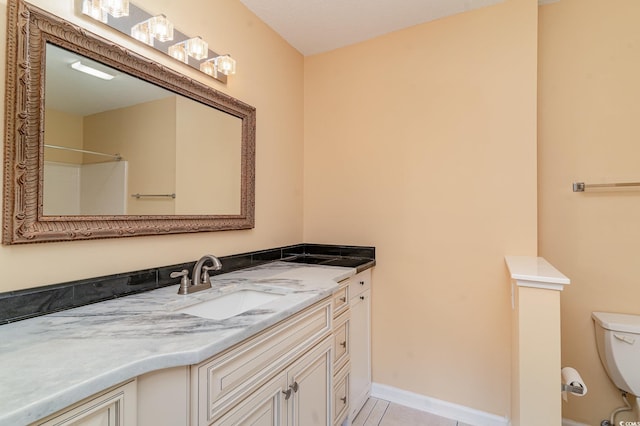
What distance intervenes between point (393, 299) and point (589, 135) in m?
1.58

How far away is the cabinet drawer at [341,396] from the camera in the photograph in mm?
1569

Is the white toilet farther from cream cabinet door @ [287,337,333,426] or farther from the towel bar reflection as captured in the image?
cream cabinet door @ [287,337,333,426]

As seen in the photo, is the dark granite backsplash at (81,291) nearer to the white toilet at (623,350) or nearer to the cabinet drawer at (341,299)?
the cabinet drawer at (341,299)

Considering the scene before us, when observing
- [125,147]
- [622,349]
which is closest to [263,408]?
[125,147]

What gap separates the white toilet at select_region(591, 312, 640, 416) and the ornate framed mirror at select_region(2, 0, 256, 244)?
85.3 inches

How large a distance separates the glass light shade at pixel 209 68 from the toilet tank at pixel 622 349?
253cm

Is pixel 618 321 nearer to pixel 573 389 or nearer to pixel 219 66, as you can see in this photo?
pixel 573 389

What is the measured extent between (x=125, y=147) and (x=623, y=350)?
2643mm

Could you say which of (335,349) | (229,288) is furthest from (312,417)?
(229,288)

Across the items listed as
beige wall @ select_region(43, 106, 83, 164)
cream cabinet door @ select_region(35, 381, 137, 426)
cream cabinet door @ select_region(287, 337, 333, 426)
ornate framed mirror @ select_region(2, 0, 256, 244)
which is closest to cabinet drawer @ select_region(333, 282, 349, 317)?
cream cabinet door @ select_region(287, 337, 333, 426)

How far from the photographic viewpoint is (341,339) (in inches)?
65.8

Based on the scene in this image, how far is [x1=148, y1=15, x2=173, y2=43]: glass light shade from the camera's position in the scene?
50.2 inches

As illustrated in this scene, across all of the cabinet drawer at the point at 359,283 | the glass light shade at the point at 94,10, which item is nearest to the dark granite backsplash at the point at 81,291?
the cabinet drawer at the point at 359,283

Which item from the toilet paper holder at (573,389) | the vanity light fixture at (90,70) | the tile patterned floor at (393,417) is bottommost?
the tile patterned floor at (393,417)
